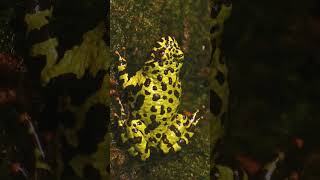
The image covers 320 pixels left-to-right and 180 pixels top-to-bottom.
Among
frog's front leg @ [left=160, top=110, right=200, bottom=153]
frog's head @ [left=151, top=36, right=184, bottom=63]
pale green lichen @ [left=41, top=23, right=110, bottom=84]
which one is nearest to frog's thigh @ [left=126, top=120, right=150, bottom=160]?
frog's front leg @ [left=160, top=110, right=200, bottom=153]

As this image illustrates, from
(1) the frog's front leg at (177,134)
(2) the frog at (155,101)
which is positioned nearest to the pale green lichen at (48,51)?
(2) the frog at (155,101)

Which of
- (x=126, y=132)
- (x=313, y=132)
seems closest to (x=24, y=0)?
(x=313, y=132)

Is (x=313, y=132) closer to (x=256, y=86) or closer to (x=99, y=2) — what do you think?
(x=256, y=86)

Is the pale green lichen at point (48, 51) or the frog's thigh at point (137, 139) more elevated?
the pale green lichen at point (48, 51)

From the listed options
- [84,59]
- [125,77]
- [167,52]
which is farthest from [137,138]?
[84,59]

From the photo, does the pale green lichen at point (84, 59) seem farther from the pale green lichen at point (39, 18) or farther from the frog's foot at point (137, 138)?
the frog's foot at point (137, 138)

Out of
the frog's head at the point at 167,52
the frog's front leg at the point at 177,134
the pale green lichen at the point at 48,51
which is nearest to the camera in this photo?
the pale green lichen at the point at 48,51

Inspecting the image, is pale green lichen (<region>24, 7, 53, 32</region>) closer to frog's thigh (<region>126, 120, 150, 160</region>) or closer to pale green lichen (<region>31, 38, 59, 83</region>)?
pale green lichen (<region>31, 38, 59, 83</region>)
